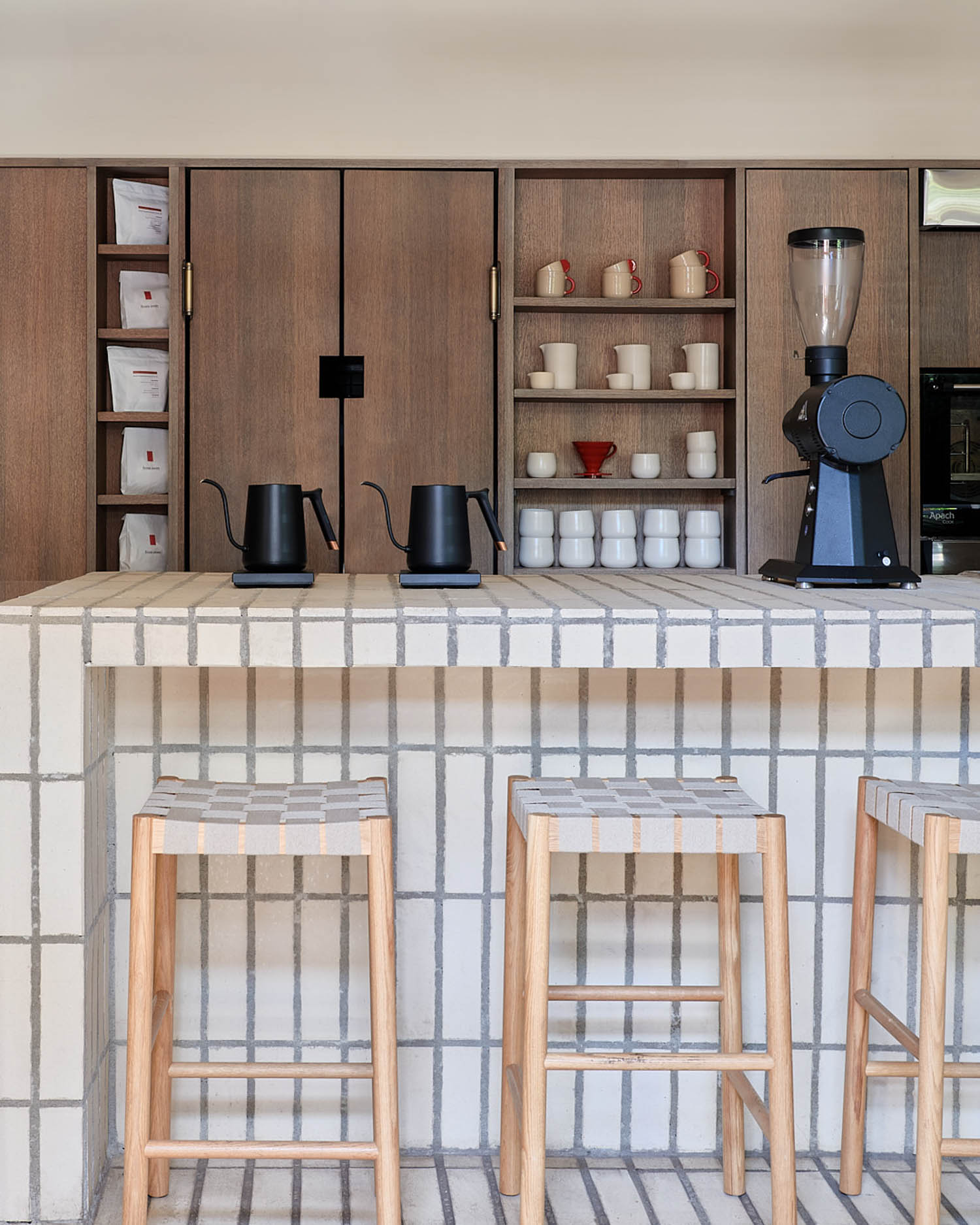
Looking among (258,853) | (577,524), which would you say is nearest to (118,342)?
(577,524)

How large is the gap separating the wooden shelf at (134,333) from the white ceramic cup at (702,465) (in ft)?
5.05

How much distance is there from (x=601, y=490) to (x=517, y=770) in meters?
1.81

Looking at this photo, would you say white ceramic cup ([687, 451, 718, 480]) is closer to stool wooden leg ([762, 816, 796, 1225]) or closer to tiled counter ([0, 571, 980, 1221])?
tiled counter ([0, 571, 980, 1221])

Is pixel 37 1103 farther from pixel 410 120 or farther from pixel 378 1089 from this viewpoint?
pixel 410 120

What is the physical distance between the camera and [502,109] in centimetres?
330

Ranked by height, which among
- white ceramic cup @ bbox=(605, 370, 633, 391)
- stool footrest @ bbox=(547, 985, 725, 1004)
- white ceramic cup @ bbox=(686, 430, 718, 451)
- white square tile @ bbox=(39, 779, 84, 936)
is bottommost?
stool footrest @ bbox=(547, 985, 725, 1004)

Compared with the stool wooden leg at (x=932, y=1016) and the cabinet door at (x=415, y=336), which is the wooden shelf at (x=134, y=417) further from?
the stool wooden leg at (x=932, y=1016)

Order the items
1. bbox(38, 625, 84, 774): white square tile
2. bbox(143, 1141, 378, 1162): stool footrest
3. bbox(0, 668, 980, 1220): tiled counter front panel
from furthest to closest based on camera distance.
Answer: bbox(0, 668, 980, 1220): tiled counter front panel, bbox(38, 625, 84, 774): white square tile, bbox(143, 1141, 378, 1162): stool footrest

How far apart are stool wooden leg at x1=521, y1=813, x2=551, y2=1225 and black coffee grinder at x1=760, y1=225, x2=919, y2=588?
74cm

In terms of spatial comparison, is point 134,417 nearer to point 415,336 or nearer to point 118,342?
point 118,342

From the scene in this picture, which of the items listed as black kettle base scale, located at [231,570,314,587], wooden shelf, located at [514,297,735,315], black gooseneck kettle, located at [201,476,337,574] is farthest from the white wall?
black kettle base scale, located at [231,570,314,587]

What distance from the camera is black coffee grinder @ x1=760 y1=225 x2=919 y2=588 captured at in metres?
1.89

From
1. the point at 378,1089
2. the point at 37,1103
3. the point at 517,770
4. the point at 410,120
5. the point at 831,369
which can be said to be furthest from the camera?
the point at 410,120

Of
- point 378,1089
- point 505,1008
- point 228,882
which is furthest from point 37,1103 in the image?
point 505,1008
